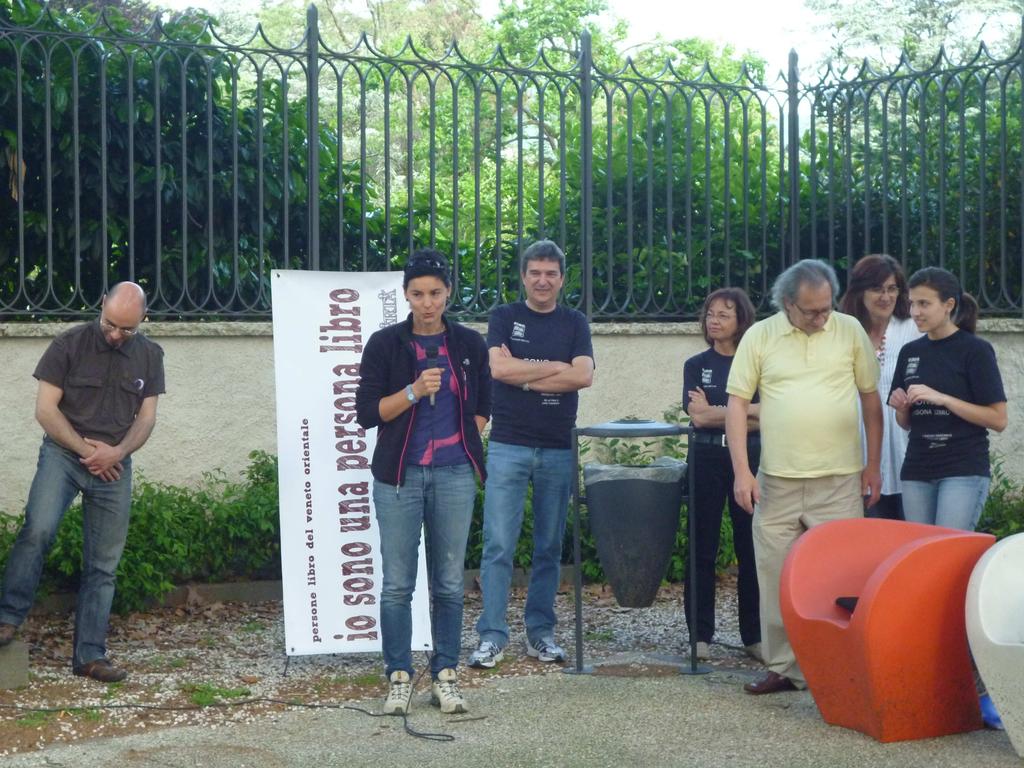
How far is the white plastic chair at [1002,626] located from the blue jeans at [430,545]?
1890mm

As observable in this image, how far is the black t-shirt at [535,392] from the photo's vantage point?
639 cm

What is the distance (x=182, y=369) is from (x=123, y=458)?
1.95m

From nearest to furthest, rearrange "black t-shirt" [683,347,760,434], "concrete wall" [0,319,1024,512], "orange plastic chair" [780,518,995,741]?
"orange plastic chair" [780,518,995,741] < "black t-shirt" [683,347,760,434] < "concrete wall" [0,319,1024,512]

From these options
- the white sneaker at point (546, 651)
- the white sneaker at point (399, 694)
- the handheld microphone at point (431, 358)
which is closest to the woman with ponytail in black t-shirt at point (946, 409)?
the white sneaker at point (546, 651)

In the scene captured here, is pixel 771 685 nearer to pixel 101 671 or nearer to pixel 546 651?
pixel 546 651

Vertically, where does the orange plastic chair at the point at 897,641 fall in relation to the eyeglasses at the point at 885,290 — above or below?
below

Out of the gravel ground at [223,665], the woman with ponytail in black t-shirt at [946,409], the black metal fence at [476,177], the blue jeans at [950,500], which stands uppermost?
the black metal fence at [476,177]

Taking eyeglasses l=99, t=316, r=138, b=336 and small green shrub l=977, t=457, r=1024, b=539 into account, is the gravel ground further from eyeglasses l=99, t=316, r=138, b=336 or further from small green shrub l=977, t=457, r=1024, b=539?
small green shrub l=977, t=457, r=1024, b=539

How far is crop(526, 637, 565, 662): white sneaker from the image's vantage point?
6.44 metres

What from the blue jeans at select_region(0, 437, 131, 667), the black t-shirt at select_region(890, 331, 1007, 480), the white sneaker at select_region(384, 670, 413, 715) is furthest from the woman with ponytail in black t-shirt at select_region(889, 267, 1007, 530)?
the blue jeans at select_region(0, 437, 131, 667)

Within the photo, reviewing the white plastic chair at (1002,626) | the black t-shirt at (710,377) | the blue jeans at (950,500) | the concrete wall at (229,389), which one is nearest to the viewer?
the white plastic chair at (1002,626)

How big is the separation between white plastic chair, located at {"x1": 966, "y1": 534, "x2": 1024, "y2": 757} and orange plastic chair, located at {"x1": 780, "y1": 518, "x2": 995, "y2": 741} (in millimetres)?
172

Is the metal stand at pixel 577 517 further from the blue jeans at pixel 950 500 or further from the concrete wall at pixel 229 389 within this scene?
the concrete wall at pixel 229 389

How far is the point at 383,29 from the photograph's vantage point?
3444 centimetres
